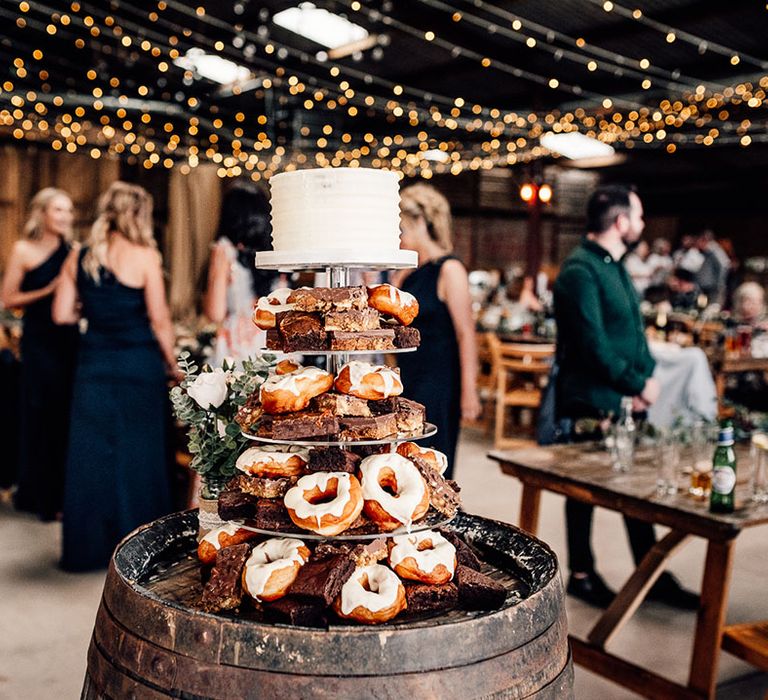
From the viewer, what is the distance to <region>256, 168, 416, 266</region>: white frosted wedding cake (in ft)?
4.92

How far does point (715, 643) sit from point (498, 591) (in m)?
1.34

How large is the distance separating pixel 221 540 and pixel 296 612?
295 mm

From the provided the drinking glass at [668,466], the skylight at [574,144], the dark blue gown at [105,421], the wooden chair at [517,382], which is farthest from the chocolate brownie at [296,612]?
the skylight at [574,144]

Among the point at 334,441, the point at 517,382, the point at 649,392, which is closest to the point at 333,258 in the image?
the point at 334,441

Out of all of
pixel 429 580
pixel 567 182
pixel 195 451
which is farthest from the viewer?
pixel 567 182

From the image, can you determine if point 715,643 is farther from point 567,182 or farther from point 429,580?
point 567,182

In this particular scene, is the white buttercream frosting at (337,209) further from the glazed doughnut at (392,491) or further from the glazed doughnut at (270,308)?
the glazed doughnut at (392,491)

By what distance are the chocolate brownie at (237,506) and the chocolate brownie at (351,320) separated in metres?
0.34

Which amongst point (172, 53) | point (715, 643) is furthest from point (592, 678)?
point (172, 53)

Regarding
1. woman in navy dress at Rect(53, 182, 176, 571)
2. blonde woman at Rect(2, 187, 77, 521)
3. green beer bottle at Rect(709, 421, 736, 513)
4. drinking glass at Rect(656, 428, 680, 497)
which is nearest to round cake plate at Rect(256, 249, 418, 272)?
green beer bottle at Rect(709, 421, 736, 513)

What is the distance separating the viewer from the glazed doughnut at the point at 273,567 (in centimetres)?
136

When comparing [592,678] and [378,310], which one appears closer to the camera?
[378,310]

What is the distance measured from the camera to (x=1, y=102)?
984 cm

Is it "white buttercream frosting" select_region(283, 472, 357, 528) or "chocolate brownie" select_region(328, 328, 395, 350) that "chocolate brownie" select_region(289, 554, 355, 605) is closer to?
"white buttercream frosting" select_region(283, 472, 357, 528)
